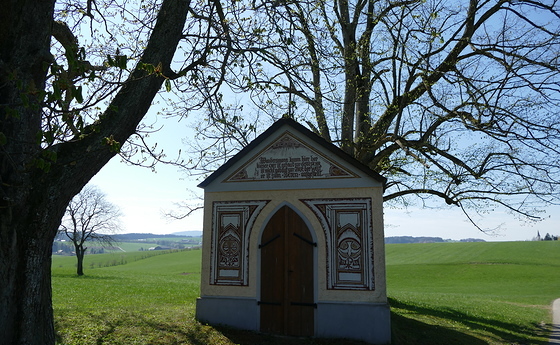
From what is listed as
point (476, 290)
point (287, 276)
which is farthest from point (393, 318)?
point (476, 290)

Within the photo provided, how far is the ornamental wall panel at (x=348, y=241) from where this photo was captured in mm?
10180

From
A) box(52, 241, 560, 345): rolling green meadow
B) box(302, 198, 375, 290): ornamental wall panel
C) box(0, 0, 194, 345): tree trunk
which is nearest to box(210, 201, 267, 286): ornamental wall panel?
box(52, 241, 560, 345): rolling green meadow

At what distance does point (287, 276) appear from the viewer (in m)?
10.6

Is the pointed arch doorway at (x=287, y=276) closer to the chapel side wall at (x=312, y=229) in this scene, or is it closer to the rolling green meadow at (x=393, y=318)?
the chapel side wall at (x=312, y=229)

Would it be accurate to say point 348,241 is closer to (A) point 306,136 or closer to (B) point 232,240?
(A) point 306,136

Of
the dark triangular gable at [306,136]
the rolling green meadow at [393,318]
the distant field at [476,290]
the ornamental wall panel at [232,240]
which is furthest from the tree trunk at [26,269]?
the distant field at [476,290]

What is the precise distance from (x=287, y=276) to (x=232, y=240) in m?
1.70

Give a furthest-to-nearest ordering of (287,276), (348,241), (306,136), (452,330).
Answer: (452,330), (306,136), (287,276), (348,241)

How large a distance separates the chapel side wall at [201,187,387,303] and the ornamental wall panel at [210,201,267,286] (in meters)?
0.11

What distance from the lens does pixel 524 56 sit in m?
12.5

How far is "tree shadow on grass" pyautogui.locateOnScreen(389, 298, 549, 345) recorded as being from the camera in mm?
11234

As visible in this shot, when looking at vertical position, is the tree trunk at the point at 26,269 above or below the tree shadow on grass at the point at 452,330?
above

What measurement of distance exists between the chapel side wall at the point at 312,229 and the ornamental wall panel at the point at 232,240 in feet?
0.35

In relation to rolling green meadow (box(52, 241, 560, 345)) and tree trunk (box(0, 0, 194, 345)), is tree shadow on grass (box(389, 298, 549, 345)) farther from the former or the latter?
tree trunk (box(0, 0, 194, 345))
